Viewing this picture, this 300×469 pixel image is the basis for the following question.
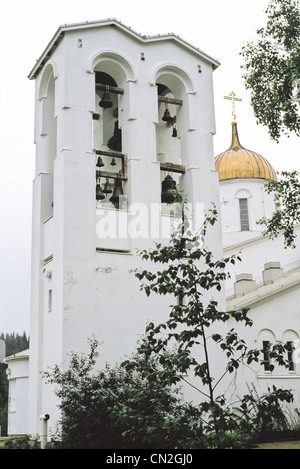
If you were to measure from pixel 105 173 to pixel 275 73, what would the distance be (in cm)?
611

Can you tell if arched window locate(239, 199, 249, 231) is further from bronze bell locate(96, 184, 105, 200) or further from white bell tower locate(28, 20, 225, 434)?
bronze bell locate(96, 184, 105, 200)

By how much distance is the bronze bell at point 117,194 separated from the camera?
20484 millimetres

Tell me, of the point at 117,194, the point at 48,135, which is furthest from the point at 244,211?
the point at 48,135

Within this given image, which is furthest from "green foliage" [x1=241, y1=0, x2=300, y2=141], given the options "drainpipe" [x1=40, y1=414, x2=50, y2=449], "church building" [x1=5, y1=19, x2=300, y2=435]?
"drainpipe" [x1=40, y1=414, x2=50, y2=449]

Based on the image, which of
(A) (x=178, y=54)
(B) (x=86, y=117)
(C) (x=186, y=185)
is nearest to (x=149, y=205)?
(C) (x=186, y=185)

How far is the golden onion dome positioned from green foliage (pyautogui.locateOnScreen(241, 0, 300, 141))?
1616cm

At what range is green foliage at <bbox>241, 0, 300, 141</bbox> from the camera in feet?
54.2

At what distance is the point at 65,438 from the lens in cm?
1650

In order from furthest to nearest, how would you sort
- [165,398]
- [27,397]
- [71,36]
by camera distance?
[27,397], [71,36], [165,398]

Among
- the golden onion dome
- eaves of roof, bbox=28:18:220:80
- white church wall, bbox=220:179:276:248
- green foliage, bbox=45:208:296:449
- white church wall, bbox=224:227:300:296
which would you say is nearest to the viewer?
green foliage, bbox=45:208:296:449

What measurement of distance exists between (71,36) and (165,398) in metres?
14.2

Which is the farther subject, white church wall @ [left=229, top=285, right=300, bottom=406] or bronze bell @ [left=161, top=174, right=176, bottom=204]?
bronze bell @ [left=161, top=174, right=176, bottom=204]

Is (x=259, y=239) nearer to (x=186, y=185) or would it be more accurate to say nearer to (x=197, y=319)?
(x=186, y=185)

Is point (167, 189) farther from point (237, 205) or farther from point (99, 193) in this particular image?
point (237, 205)
